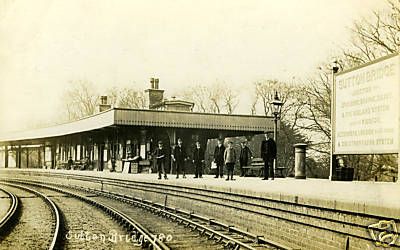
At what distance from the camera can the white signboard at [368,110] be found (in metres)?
4.32

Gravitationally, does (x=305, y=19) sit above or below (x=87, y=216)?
above

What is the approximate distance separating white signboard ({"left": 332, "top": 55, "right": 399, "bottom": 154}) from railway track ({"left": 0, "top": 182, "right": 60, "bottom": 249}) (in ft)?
9.56

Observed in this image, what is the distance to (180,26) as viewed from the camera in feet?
15.8

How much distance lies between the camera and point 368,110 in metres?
4.59

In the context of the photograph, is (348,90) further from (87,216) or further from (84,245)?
(87,216)

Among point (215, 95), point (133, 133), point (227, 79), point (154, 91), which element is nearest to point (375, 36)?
point (227, 79)

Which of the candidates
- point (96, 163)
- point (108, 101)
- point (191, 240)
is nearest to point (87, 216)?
point (108, 101)

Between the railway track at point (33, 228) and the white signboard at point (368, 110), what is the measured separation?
2.91 metres

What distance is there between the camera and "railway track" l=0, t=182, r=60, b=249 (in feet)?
16.8

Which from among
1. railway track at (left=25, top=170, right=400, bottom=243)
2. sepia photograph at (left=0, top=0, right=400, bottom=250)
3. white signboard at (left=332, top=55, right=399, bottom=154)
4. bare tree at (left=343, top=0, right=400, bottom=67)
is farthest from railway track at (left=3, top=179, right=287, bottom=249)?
bare tree at (left=343, top=0, right=400, bottom=67)

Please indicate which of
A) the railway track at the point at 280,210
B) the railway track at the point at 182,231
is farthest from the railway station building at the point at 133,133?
the railway track at the point at 182,231

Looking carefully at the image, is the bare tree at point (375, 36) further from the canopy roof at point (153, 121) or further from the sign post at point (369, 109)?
the canopy roof at point (153, 121)

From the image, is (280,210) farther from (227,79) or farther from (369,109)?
(227,79)

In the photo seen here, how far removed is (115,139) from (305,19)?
410 inches
